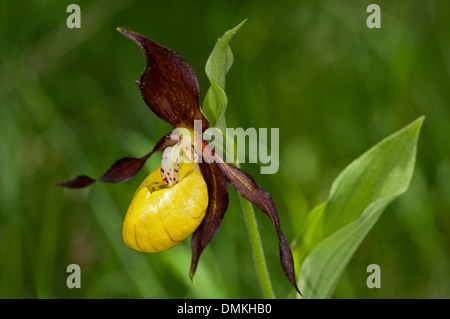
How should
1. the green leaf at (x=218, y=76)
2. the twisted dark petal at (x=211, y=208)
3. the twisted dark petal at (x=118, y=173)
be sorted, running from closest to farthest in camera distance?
the green leaf at (x=218, y=76)
the twisted dark petal at (x=211, y=208)
the twisted dark petal at (x=118, y=173)

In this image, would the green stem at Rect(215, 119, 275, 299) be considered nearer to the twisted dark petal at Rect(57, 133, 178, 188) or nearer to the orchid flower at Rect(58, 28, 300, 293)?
the orchid flower at Rect(58, 28, 300, 293)

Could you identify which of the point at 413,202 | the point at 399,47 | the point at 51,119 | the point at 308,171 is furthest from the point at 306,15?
the point at 51,119

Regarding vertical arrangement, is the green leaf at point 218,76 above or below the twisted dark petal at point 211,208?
above

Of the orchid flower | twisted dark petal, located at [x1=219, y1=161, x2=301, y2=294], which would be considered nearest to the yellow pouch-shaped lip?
the orchid flower

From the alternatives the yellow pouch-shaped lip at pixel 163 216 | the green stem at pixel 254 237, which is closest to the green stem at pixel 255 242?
the green stem at pixel 254 237

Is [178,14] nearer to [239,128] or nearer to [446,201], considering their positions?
[239,128]

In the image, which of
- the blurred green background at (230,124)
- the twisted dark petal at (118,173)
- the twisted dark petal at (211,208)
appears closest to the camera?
the twisted dark petal at (211,208)

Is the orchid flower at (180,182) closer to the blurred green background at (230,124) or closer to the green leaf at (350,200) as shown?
the green leaf at (350,200)

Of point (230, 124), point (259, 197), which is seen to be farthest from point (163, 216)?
point (230, 124)
